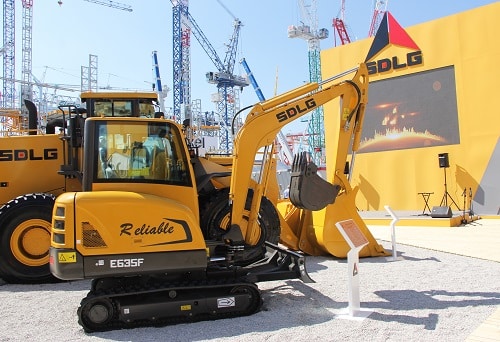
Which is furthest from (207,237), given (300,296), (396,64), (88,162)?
(396,64)

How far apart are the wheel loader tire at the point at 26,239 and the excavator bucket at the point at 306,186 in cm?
403

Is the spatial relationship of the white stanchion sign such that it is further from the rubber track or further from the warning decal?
the warning decal

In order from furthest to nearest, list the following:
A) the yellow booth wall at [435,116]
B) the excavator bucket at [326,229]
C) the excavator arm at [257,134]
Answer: the yellow booth wall at [435,116] < the excavator bucket at [326,229] < the excavator arm at [257,134]

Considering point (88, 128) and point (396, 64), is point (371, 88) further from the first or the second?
point (88, 128)

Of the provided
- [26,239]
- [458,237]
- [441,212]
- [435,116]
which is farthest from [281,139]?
[26,239]

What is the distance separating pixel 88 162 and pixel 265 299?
2.75 metres

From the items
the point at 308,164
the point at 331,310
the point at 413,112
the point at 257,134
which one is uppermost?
the point at 413,112

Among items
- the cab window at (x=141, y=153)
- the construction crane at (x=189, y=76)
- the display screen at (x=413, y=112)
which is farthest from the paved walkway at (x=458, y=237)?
the construction crane at (x=189, y=76)

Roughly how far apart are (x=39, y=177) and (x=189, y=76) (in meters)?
44.7

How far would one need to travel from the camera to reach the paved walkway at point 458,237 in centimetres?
888

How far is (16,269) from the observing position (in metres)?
7.03

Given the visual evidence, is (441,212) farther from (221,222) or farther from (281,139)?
(281,139)

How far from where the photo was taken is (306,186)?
6.17 meters

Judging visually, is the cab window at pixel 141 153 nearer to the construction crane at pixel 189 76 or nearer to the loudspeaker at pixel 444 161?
the loudspeaker at pixel 444 161
